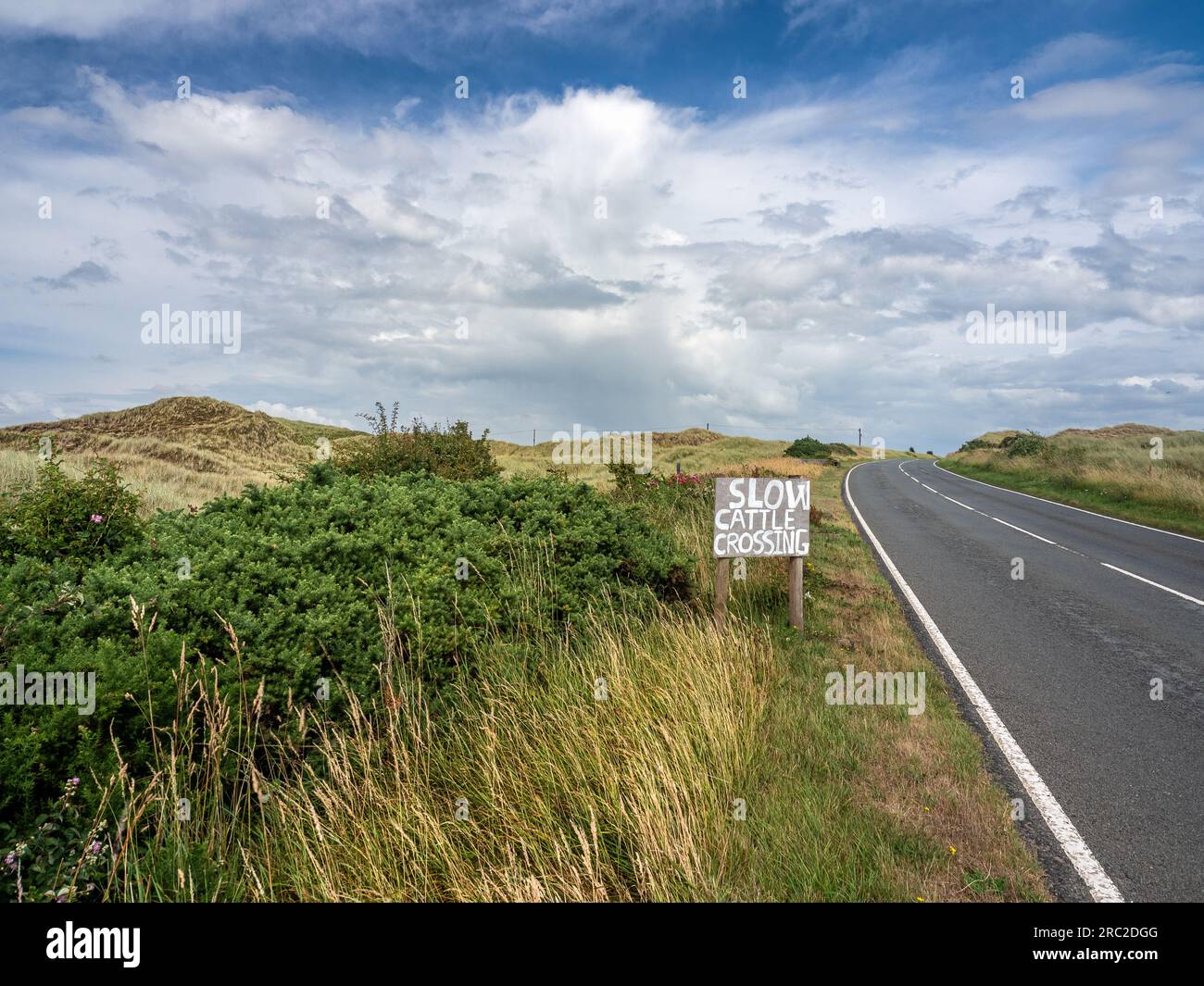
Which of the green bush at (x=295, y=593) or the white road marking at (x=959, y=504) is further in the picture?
the white road marking at (x=959, y=504)

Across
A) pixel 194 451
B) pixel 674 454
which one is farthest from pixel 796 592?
pixel 674 454

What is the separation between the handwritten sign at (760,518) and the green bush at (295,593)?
893 millimetres

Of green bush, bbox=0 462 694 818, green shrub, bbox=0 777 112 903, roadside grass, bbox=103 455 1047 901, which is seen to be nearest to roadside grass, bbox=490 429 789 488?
green bush, bbox=0 462 694 818

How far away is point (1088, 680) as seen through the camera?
6.39 meters

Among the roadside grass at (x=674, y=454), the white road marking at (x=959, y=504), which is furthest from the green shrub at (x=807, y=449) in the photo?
the white road marking at (x=959, y=504)

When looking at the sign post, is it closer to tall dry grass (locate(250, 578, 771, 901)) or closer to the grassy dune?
the grassy dune

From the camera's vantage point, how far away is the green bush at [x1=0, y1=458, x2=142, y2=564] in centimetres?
600

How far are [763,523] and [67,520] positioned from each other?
6484 millimetres

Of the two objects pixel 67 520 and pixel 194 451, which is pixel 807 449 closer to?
pixel 194 451

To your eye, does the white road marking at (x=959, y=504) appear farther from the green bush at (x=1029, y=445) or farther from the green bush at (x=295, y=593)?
the green bush at (x=1029, y=445)

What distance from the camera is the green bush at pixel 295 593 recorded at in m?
3.49

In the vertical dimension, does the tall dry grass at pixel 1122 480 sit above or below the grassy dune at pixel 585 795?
above
